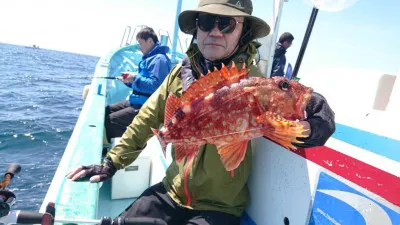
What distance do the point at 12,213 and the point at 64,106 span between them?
14920 mm

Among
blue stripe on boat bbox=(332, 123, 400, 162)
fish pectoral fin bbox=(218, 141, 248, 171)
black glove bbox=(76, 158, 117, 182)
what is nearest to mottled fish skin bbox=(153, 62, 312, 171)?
fish pectoral fin bbox=(218, 141, 248, 171)

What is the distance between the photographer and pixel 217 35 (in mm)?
2312

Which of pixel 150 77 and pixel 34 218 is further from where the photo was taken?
pixel 150 77

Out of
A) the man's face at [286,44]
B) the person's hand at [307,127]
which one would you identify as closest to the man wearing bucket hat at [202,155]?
the person's hand at [307,127]

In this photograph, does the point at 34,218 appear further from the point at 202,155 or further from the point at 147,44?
the point at 147,44

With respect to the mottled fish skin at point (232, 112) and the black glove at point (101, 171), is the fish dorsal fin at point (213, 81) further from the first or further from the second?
the black glove at point (101, 171)

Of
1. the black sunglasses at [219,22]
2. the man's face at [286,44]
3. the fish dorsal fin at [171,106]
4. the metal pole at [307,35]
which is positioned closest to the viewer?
the fish dorsal fin at [171,106]

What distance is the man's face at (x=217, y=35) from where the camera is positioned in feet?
7.47

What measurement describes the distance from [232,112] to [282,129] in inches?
13.3

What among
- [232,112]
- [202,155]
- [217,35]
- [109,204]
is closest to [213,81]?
[232,112]

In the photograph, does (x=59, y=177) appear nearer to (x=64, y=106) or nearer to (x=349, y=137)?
(x=349, y=137)

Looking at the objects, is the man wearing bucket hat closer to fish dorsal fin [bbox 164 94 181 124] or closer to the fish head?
fish dorsal fin [bbox 164 94 181 124]

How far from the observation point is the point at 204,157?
96.1 inches

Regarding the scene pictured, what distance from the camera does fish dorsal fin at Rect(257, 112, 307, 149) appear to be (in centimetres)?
149
